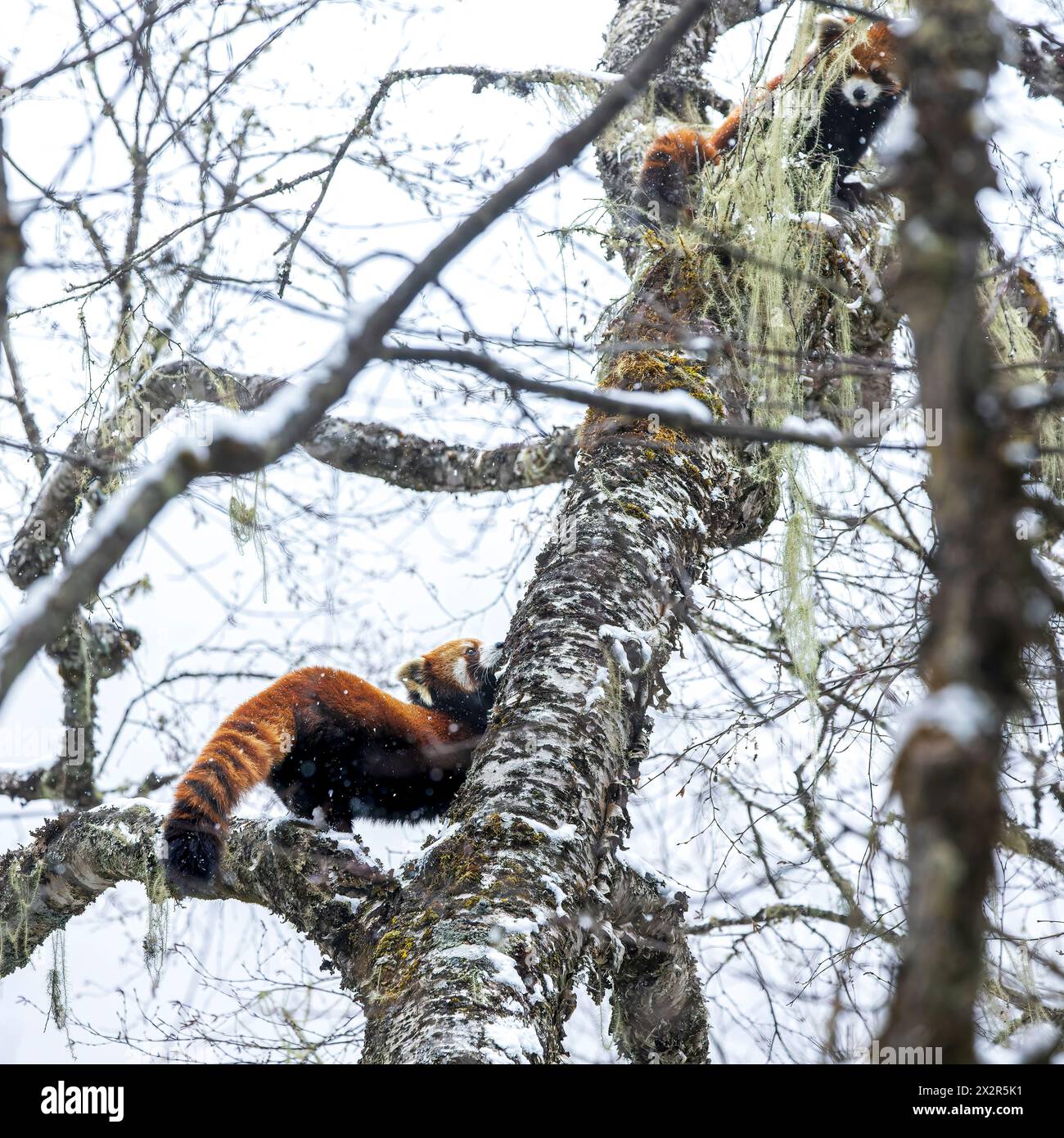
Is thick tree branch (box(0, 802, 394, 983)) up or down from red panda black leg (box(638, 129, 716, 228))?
down

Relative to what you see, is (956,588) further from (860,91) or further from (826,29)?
(826,29)

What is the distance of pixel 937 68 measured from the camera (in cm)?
75

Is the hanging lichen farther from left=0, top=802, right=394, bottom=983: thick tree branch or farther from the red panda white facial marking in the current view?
the red panda white facial marking

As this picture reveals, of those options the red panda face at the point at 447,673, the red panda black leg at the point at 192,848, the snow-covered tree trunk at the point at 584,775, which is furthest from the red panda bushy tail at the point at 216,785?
the red panda face at the point at 447,673

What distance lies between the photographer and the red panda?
2.38 metres

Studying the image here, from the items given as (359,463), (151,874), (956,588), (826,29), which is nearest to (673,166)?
(826,29)

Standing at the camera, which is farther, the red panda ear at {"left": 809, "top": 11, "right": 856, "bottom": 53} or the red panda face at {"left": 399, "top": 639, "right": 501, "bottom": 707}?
the red panda face at {"left": 399, "top": 639, "right": 501, "bottom": 707}

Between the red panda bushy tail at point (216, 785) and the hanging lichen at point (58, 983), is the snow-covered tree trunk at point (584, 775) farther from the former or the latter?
the hanging lichen at point (58, 983)

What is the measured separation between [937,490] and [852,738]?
2359 mm

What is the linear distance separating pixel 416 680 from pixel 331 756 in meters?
0.98

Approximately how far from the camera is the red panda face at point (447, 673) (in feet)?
12.9

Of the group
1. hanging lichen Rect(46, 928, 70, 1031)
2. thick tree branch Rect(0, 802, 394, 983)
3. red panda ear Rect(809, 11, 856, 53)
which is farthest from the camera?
red panda ear Rect(809, 11, 856, 53)

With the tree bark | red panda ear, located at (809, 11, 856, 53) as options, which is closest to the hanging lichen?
the tree bark

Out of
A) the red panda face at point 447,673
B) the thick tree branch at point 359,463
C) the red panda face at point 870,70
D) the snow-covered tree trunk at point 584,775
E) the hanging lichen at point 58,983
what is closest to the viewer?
the snow-covered tree trunk at point 584,775
